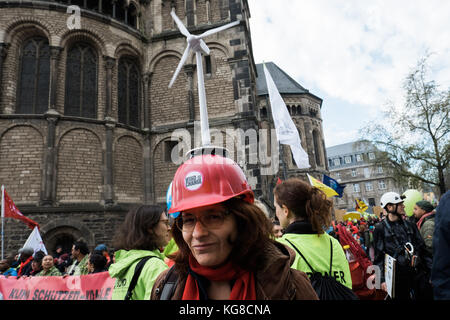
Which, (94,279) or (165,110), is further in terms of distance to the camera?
(165,110)

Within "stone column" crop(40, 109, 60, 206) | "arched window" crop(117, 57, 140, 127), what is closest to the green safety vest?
"stone column" crop(40, 109, 60, 206)

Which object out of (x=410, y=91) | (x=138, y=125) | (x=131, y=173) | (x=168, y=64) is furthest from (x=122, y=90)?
(x=410, y=91)

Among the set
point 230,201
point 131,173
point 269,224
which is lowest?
point 269,224

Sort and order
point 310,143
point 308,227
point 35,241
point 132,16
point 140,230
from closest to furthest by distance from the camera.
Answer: point 308,227, point 140,230, point 35,241, point 132,16, point 310,143

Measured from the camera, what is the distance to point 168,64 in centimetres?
1529

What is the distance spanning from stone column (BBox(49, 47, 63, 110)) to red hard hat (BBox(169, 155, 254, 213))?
12.9 m

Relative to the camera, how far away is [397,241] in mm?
3822

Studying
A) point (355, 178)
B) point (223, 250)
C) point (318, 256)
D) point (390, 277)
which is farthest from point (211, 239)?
point (355, 178)

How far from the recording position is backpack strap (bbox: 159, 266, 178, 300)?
4.19ft

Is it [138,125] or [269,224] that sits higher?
[138,125]

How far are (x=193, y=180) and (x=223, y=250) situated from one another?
1.15 ft

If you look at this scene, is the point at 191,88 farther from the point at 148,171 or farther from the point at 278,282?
the point at 278,282

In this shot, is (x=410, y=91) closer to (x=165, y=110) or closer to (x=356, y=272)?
(x=165, y=110)

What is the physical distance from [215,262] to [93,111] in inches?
533
